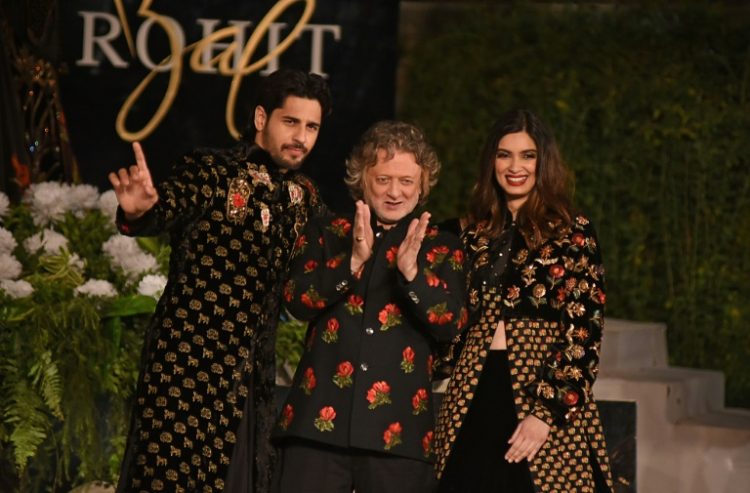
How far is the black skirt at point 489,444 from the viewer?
3.73 metres

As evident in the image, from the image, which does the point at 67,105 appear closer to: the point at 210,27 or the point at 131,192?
the point at 210,27

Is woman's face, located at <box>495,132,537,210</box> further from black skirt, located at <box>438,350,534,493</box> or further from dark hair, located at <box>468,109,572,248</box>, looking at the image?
black skirt, located at <box>438,350,534,493</box>

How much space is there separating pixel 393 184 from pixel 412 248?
0.22m

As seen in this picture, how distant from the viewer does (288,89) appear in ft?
13.2

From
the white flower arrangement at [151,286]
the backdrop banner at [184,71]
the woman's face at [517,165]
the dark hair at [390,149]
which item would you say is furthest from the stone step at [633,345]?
the dark hair at [390,149]

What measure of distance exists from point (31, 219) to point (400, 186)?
2.35 meters

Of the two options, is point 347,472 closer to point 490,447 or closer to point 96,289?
point 490,447

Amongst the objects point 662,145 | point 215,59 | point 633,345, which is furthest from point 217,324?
point 662,145

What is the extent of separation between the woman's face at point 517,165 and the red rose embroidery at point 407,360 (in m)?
0.60

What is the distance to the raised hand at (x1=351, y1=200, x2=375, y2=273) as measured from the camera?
3.64 metres

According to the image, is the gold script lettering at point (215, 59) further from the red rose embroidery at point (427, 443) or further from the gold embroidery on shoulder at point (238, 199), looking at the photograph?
the red rose embroidery at point (427, 443)

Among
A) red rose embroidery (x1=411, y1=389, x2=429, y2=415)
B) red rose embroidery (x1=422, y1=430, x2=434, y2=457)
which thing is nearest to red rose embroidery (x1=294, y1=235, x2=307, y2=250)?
red rose embroidery (x1=411, y1=389, x2=429, y2=415)

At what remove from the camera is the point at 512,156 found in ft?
Result: 13.1

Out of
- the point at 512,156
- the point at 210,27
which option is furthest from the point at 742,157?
the point at 512,156
